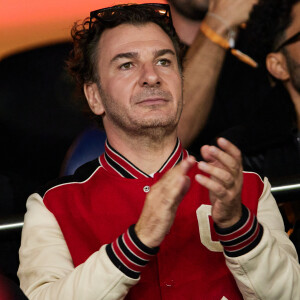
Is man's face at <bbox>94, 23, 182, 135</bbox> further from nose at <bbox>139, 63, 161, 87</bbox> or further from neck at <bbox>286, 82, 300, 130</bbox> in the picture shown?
neck at <bbox>286, 82, 300, 130</bbox>

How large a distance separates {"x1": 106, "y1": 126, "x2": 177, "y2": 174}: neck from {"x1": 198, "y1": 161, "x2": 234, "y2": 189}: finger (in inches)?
14.7

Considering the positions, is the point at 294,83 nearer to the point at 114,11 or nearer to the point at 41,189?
the point at 114,11

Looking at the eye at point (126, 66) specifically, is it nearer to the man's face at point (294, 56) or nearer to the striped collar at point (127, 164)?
the striped collar at point (127, 164)

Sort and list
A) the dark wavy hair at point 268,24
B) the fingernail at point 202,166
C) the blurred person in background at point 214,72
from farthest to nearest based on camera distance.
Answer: the dark wavy hair at point 268,24
the blurred person in background at point 214,72
the fingernail at point 202,166

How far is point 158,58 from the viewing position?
5.42 ft

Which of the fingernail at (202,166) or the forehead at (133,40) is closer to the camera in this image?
the fingernail at (202,166)

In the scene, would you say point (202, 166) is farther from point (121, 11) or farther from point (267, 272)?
point (121, 11)

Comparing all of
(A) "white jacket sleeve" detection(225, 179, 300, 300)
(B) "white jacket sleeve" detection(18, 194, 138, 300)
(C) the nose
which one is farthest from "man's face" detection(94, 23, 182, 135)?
(A) "white jacket sleeve" detection(225, 179, 300, 300)

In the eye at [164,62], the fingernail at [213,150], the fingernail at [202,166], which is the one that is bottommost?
the eye at [164,62]

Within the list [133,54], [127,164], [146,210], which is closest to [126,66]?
[133,54]

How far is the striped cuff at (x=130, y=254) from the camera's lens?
1.26 meters

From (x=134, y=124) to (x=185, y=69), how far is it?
61 cm

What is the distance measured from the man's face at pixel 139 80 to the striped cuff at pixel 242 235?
351mm

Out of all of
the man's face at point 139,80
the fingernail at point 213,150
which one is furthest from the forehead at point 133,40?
the fingernail at point 213,150
